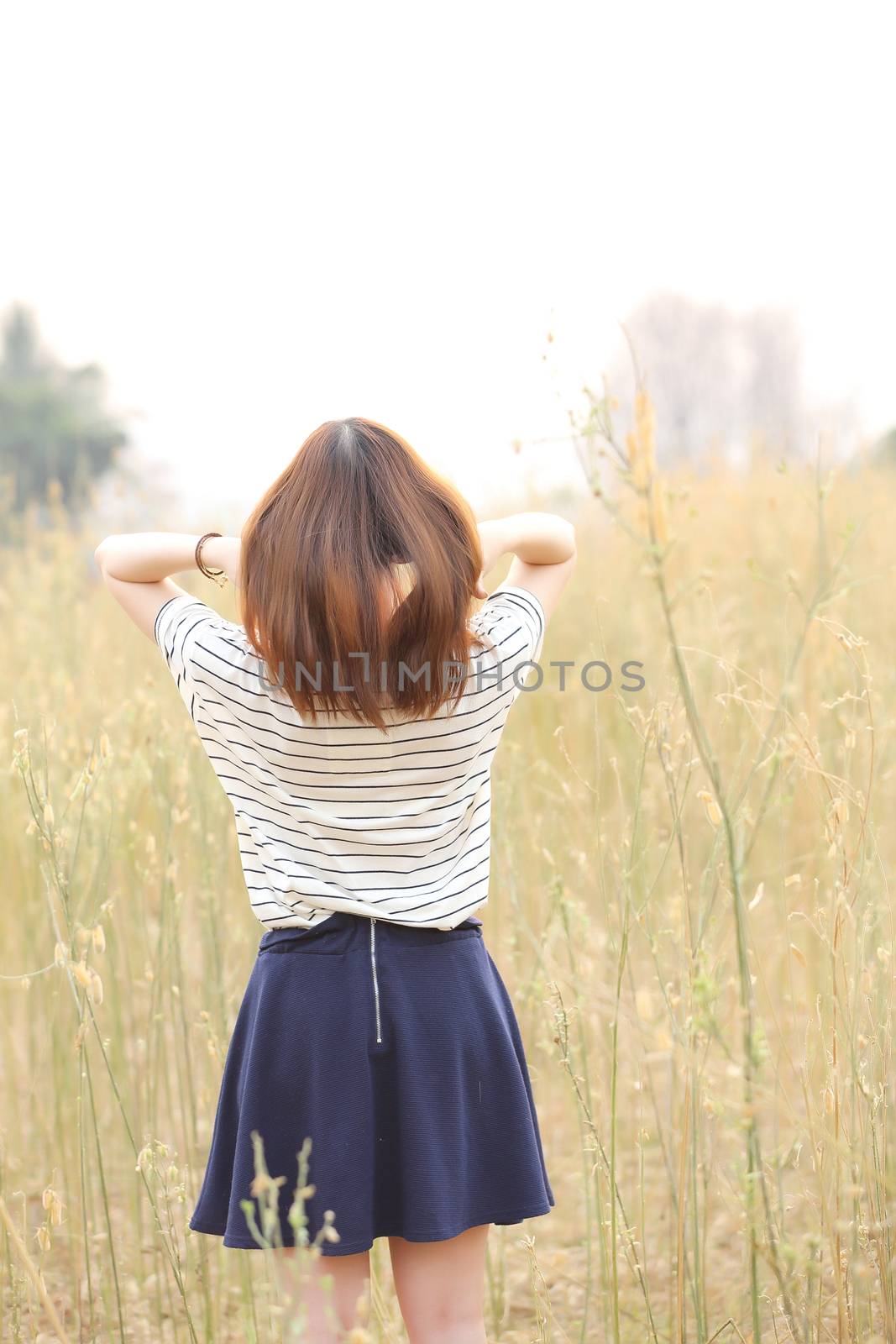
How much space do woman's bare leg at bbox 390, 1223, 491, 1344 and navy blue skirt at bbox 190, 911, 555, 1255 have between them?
45 mm

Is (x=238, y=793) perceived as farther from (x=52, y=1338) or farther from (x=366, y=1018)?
(x=52, y=1338)

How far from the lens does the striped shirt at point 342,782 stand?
3.69 feet

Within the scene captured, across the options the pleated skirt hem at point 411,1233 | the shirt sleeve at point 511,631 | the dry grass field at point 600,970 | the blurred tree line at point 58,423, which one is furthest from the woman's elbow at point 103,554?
the blurred tree line at point 58,423

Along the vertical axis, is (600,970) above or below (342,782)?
below

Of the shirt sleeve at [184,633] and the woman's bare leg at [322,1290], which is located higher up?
the shirt sleeve at [184,633]

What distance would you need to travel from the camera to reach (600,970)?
2160 mm

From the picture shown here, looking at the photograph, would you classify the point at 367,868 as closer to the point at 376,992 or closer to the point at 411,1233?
the point at 376,992

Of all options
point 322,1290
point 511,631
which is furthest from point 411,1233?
point 511,631

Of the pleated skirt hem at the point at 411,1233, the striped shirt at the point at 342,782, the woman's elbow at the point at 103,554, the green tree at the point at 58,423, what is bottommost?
the pleated skirt hem at the point at 411,1233

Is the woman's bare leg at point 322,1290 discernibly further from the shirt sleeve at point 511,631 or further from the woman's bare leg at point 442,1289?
the shirt sleeve at point 511,631

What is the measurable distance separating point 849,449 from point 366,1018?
3.80 meters

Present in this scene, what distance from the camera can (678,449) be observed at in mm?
5652

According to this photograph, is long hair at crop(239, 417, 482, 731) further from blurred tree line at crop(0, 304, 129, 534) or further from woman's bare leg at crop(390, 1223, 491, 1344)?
blurred tree line at crop(0, 304, 129, 534)

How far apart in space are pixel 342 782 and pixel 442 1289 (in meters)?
0.52
